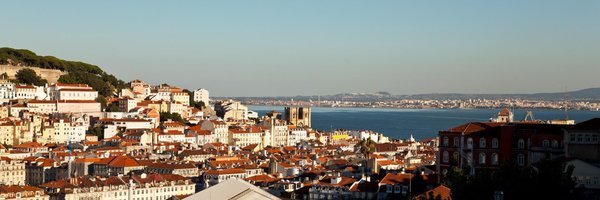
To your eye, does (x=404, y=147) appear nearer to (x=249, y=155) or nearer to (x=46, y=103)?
(x=249, y=155)

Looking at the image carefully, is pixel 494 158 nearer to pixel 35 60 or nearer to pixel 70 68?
pixel 35 60

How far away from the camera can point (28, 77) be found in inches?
3258

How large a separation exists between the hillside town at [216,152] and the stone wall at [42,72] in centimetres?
422

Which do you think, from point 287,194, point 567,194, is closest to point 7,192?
point 287,194

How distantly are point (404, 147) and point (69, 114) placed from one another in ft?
73.3

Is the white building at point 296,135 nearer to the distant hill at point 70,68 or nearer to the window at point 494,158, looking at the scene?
the distant hill at point 70,68

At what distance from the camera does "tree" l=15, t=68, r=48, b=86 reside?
8244 cm

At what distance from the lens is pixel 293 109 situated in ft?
316

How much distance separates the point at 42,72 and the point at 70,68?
6.28 meters

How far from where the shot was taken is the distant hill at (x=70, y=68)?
8600cm

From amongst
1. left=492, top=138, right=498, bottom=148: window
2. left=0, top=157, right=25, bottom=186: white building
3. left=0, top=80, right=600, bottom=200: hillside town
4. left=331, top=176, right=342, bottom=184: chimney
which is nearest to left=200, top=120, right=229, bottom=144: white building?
left=0, top=80, right=600, bottom=200: hillside town

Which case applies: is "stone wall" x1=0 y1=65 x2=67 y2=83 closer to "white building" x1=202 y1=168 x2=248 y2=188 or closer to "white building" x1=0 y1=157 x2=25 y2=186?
"white building" x1=0 y1=157 x2=25 y2=186

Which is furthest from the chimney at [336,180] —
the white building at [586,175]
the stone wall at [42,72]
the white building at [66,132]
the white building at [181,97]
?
the white building at [181,97]

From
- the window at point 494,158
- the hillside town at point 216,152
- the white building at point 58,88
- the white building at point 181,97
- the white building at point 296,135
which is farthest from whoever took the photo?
the white building at point 181,97
